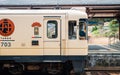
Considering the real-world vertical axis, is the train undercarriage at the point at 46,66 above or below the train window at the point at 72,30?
below

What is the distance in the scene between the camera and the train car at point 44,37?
14539 mm

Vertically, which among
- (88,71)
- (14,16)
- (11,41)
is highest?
(14,16)

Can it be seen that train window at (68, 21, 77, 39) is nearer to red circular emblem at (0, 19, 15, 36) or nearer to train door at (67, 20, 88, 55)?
train door at (67, 20, 88, 55)

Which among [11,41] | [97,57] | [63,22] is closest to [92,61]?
[97,57]

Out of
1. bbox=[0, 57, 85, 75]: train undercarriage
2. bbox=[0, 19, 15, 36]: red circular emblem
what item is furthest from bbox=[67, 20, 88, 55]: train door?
bbox=[0, 19, 15, 36]: red circular emblem

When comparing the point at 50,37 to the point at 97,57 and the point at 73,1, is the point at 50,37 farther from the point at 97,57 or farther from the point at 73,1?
the point at 73,1

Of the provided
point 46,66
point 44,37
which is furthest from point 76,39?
point 46,66

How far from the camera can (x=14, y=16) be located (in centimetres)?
1469

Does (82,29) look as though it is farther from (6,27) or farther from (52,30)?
(6,27)

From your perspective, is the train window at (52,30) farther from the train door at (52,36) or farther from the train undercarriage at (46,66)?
the train undercarriage at (46,66)

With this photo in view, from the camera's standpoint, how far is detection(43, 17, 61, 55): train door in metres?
14.5

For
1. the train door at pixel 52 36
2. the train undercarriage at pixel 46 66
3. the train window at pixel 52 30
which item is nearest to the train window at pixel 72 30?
the train door at pixel 52 36

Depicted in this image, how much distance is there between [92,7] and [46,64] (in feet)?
23.4

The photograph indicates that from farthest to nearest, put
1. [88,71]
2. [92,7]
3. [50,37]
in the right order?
[92,7]
[88,71]
[50,37]
